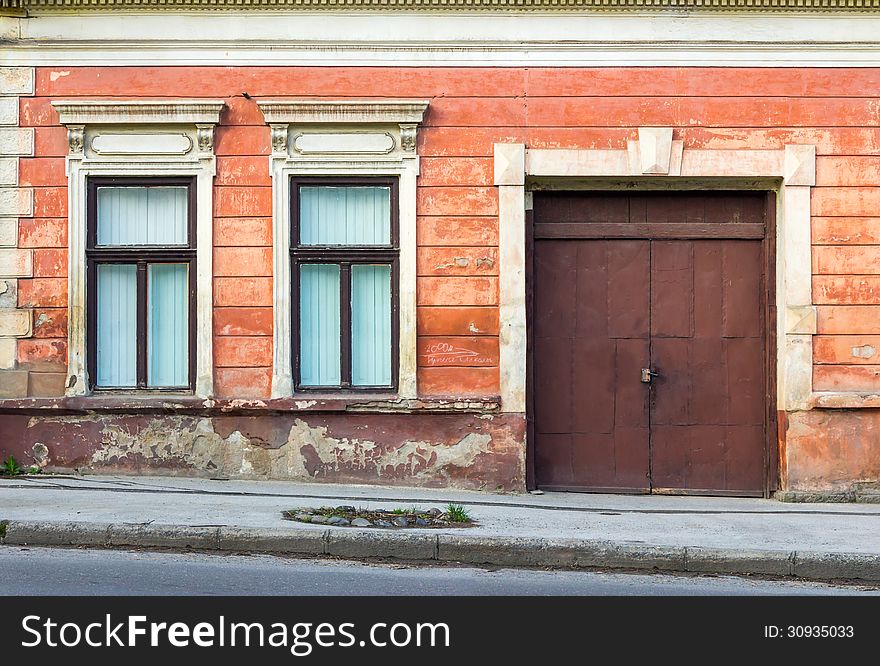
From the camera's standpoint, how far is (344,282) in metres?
11.9

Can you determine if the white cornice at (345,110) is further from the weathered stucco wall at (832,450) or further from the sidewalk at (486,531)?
the weathered stucco wall at (832,450)

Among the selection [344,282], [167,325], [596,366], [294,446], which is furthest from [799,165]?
[167,325]

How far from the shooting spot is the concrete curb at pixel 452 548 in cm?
831

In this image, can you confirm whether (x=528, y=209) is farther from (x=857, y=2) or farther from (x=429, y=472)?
(x=857, y=2)

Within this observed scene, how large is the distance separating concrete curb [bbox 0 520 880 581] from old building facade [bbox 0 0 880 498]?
304cm

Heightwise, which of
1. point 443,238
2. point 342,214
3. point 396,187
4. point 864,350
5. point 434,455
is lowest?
point 434,455

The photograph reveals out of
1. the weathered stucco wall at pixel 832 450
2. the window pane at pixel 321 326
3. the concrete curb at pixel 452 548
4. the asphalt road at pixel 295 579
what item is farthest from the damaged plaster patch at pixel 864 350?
the window pane at pixel 321 326

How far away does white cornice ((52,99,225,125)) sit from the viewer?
11.7 meters

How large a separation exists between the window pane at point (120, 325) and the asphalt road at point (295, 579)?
368 cm

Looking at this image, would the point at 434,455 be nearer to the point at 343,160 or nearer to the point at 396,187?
the point at 396,187

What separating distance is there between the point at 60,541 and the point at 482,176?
5.20 metres

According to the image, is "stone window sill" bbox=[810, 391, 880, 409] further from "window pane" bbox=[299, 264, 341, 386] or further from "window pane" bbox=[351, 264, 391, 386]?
"window pane" bbox=[299, 264, 341, 386]

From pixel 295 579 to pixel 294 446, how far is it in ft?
14.1
